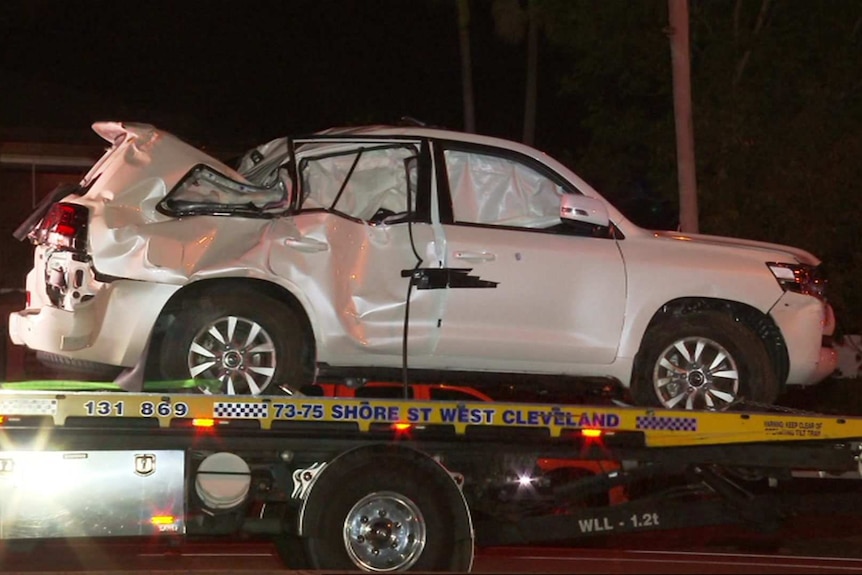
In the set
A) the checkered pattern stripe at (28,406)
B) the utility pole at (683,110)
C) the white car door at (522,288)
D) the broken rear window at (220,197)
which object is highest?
the utility pole at (683,110)

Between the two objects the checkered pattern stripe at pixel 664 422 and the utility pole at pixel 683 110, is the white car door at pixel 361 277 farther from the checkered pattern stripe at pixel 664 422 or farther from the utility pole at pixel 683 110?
the utility pole at pixel 683 110

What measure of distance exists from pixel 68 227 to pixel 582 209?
2.97 m

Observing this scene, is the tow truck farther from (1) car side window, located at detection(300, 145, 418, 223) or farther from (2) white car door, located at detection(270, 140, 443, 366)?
(1) car side window, located at detection(300, 145, 418, 223)

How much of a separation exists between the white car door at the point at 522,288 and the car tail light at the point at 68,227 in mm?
2083

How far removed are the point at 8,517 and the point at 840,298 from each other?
10434 mm

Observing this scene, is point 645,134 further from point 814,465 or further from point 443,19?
point 443,19

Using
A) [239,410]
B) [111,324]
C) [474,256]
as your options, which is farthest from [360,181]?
[239,410]

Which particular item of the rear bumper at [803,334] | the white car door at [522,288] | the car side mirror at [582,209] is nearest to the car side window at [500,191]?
the white car door at [522,288]

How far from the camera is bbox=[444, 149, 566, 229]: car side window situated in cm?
787

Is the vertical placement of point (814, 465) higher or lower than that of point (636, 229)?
lower

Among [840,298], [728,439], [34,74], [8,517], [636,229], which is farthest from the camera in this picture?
[34,74]

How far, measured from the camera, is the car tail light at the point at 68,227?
7.24 meters

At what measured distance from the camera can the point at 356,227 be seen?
24.6 ft

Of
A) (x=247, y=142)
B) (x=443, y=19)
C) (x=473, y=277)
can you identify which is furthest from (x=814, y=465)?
(x=443, y=19)
